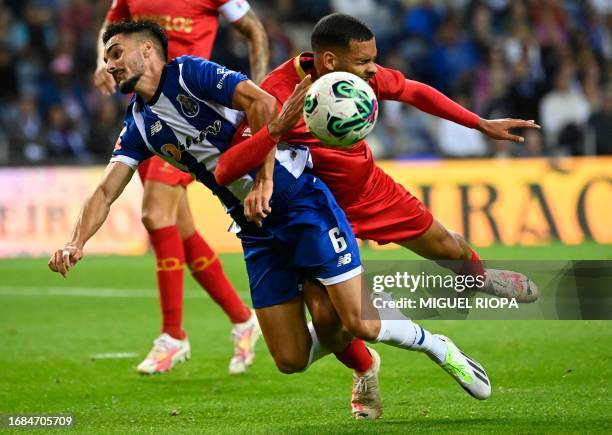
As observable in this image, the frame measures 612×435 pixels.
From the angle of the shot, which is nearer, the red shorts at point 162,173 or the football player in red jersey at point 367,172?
the football player in red jersey at point 367,172

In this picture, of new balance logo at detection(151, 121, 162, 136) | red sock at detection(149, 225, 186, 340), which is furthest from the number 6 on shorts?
red sock at detection(149, 225, 186, 340)

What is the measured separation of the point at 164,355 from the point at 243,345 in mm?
538

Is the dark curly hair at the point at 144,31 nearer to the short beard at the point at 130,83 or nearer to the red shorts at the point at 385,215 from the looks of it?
the short beard at the point at 130,83

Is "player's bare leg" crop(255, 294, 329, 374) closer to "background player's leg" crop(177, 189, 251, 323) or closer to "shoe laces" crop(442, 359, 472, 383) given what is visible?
"shoe laces" crop(442, 359, 472, 383)

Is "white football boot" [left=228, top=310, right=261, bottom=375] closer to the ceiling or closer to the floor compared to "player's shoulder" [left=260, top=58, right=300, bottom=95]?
closer to the floor

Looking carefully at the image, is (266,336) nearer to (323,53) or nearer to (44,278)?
(323,53)

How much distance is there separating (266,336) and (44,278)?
26.2ft

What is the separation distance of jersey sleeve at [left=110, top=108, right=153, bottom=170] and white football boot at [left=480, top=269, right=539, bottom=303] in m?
2.24

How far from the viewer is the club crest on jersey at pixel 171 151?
18.9 ft

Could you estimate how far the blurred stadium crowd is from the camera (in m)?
17.0

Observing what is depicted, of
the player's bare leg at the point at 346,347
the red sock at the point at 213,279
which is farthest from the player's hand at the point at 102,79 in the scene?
the player's bare leg at the point at 346,347

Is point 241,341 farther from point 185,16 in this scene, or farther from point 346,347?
point 185,16

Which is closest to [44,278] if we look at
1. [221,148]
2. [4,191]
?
[4,191]

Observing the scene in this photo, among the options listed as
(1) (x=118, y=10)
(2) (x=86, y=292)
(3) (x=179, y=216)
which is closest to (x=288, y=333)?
(3) (x=179, y=216)
